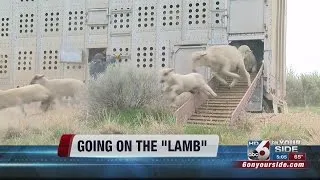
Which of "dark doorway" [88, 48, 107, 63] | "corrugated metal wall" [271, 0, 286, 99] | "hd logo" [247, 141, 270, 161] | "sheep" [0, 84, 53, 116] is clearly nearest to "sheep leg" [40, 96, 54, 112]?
"sheep" [0, 84, 53, 116]

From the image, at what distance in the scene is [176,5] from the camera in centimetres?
331

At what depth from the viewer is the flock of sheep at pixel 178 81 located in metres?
3.20

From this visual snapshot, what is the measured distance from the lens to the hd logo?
10.4 ft

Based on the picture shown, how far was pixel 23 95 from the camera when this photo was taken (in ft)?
10.8

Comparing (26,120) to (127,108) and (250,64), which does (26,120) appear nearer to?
(127,108)

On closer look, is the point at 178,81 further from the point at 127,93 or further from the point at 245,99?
the point at 245,99

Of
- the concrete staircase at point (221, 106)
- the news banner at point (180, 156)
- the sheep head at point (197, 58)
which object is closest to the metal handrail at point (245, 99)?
the concrete staircase at point (221, 106)

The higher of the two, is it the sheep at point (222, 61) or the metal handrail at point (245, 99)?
the sheep at point (222, 61)

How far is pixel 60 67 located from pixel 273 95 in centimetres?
173

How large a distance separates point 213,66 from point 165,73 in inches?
15.6

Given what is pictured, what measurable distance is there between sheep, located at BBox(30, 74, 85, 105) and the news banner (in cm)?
34

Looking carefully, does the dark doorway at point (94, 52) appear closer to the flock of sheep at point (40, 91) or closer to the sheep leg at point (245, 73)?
the flock of sheep at point (40, 91)

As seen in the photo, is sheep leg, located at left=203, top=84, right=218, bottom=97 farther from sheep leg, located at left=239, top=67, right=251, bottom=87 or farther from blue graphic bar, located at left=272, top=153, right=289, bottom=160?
blue graphic bar, located at left=272, top=153, right=289, bottom=160

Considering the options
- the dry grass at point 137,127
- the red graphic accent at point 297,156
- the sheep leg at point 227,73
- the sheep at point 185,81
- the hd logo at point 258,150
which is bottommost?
the red graphic accent at point 297,156
